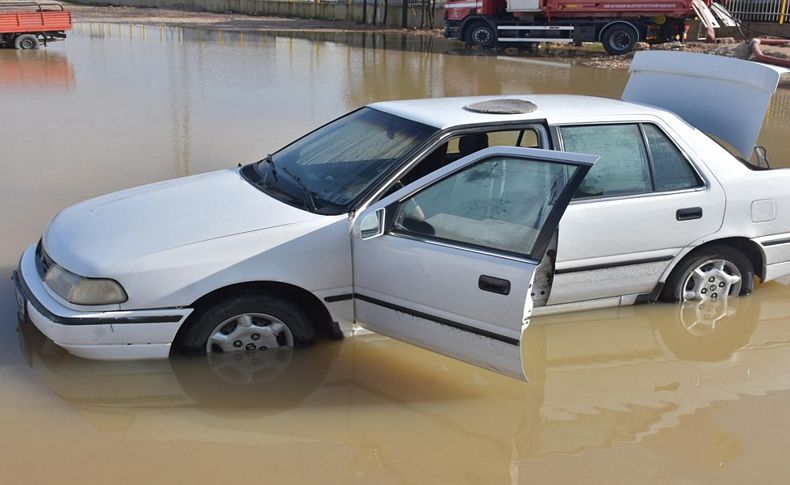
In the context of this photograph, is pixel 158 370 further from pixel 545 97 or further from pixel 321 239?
pixel 545 97

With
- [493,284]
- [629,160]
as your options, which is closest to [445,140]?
[493,284]

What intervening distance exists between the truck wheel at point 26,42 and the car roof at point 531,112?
63.8ft

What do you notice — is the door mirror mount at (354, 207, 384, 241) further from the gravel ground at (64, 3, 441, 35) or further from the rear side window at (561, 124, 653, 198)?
the gravel ground at (64, 3, 441, 35)

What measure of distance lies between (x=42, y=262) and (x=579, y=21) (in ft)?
73.2

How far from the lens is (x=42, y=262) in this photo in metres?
4.38

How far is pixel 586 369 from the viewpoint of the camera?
4.64 metres

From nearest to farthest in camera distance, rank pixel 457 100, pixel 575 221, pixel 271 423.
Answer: pixel 271 423, pixel 575 221, pixel 457 100

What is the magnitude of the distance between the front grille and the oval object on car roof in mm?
2488

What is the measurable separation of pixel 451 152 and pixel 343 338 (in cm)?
126

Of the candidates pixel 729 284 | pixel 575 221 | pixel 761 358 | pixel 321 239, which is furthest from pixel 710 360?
pixel 321 239

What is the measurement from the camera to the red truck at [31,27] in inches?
834

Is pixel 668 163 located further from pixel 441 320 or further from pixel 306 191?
pixel 306 191

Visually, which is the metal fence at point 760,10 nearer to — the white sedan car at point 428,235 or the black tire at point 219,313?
the white sedan car at point 428,235

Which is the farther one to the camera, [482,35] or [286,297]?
[482,35]
